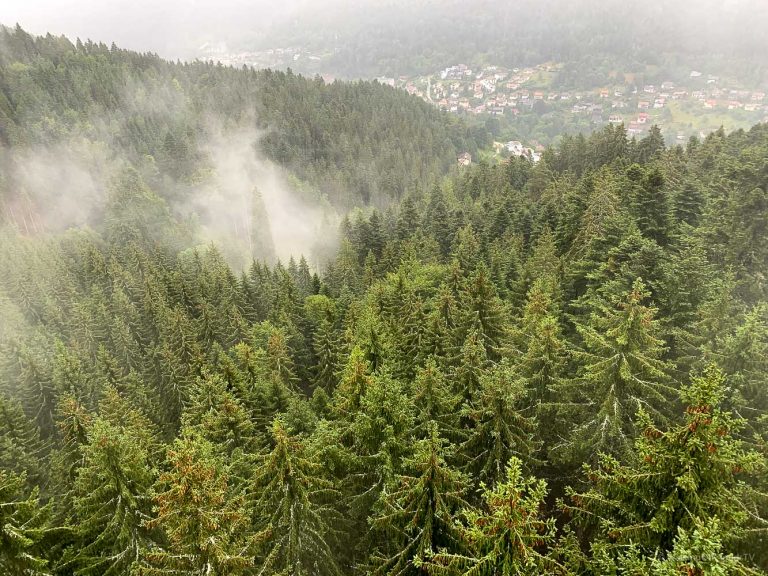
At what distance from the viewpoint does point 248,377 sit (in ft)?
103

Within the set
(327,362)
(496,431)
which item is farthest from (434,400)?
(327,362)

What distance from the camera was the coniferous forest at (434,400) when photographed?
1084 cm

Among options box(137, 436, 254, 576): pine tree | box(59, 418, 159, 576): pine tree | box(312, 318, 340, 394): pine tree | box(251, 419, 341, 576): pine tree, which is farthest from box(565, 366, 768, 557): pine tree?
box(312, 318, 340, 394): pine tree

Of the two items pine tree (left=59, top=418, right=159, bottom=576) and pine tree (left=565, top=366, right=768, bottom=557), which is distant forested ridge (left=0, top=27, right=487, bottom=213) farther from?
pine tree (left=565, top=366, right=768, bottom=557)

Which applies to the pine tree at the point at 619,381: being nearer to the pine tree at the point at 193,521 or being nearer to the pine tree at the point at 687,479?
the pine tree at the point at 687,479

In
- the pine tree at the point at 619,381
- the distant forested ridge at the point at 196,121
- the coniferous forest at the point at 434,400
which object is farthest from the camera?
the distant forested ridge at the point at 196,121

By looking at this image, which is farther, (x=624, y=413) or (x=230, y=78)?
(x=230, y=78)

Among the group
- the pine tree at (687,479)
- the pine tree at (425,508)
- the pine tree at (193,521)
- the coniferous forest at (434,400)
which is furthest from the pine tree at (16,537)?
the pine tree at (687,479)

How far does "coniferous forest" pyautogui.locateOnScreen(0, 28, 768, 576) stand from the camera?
10836 mm

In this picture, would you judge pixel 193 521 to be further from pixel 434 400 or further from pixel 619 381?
pixel 619 381

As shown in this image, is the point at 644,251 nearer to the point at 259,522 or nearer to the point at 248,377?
the point at 259,522

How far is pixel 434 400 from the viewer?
18.2 metres

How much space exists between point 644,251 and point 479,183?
79.3 meters

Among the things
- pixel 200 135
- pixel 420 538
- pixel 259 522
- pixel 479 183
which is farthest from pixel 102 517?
pixel 200 135
